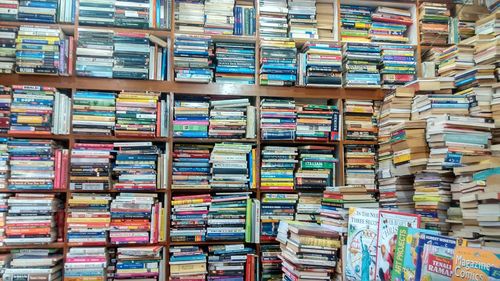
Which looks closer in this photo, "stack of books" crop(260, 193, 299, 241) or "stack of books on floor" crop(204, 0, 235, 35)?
"stack of books" crop(260, 193, 299, 241)

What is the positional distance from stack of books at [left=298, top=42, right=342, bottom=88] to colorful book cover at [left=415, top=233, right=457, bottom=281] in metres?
1.85

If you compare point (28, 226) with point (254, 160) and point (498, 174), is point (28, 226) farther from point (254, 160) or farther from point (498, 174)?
point (498, 174)

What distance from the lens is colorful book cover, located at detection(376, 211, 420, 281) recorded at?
2186 millimetres

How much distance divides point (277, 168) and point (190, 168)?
0.73 metres

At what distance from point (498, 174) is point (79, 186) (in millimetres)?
2846

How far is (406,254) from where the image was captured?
2.05m

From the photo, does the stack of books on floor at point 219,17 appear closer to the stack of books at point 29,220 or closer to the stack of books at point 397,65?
the stack of books at point 397,65

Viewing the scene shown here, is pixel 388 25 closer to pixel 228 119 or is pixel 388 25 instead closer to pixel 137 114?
pixel 228 119

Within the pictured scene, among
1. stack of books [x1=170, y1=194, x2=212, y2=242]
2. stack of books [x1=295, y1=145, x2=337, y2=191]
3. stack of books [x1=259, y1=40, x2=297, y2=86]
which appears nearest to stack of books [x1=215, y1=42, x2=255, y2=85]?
stack of books [x1=259, y1=40, x2=297, y2=86]

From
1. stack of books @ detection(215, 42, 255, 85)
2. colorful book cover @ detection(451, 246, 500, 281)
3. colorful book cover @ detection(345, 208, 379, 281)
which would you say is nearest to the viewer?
colorful book cover @ detection(451, 246, 500, 281)

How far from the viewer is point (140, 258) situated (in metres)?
3.20

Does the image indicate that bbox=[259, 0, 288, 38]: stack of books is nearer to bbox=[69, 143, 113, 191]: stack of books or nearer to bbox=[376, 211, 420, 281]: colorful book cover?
bbox=[69, 143, 113, 191]: stack of books

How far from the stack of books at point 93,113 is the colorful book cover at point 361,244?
79.3 inches

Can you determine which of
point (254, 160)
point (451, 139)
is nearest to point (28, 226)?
point (254, 160)
